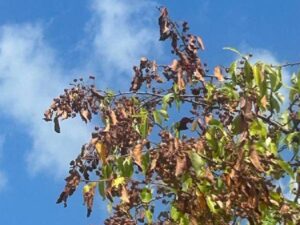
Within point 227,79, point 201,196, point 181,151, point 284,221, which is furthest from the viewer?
point 227,79

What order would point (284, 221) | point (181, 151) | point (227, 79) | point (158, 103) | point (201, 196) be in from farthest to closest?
point (158, 103), point (227, 79), point (284, 221), point (201, 196), point (181, 151)

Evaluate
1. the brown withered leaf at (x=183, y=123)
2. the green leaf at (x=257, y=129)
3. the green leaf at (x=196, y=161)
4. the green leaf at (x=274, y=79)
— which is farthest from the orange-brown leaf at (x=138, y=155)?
the green leaf at (x=274, y=79)

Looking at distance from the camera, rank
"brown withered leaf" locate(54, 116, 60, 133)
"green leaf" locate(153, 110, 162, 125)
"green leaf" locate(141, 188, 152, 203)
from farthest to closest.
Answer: "brown withered leaf" locate(54, 116, 60, 133), "green leaf" locate(153, 110, 162, 125), "green leaf" locate(141, 188, 152, 203)

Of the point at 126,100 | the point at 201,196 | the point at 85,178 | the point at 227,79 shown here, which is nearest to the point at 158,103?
the point at 126,100

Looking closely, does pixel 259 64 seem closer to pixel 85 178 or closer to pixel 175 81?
pixel 175 81

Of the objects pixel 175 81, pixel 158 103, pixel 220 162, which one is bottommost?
pixel 220 162

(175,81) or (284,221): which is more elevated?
(175,81)

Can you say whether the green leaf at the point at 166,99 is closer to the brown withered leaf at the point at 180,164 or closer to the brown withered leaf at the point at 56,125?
the brown withered leaf at the point at 56,125

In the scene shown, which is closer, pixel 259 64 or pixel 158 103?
pixel 259 64

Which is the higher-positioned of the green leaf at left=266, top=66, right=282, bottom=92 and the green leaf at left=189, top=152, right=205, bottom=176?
the green leaf at left=266, top=66, right=282, bottom=92

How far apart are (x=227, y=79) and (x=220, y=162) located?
0.79 metres

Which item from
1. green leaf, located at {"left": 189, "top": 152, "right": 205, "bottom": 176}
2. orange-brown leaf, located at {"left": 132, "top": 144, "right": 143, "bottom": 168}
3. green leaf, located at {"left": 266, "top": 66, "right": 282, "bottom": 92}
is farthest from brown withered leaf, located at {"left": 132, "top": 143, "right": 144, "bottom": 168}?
green leaf, located at {"left": 266, "top": 66, "right": 282, "bottom": 92}

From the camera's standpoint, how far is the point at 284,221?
4.15 meters

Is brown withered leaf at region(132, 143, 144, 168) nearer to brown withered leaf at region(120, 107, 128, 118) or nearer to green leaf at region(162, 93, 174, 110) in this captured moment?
brown withered leaf at region(120, 107, 128, 118)
